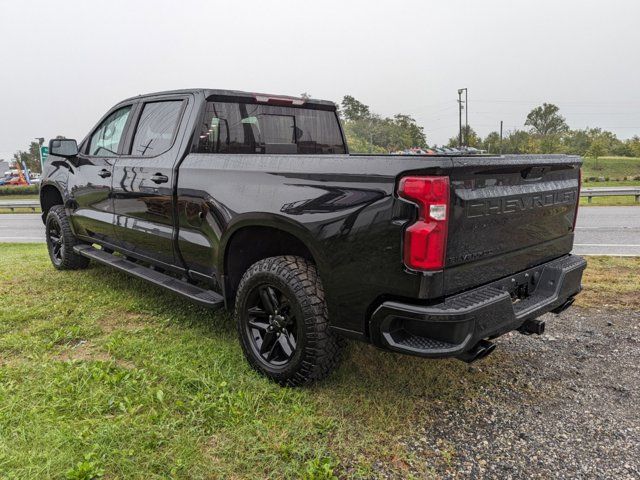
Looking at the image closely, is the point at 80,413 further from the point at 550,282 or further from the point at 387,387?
the point at 550,282

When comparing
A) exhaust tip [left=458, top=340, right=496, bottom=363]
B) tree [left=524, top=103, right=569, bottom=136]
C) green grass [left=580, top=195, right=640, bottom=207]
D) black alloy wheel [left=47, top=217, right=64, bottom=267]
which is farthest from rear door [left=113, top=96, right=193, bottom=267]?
tree [left=524, top=103, right=569, bottom=136]

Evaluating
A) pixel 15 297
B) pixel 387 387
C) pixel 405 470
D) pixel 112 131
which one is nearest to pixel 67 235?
pixel 15 297

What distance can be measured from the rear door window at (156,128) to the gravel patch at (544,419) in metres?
2.80

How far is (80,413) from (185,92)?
7.95 ft

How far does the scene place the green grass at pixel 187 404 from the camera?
2.37 meters

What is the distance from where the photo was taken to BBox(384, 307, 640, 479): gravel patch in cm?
240

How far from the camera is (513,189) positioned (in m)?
2.69

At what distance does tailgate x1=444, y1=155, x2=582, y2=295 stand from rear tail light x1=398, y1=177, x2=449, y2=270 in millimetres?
61

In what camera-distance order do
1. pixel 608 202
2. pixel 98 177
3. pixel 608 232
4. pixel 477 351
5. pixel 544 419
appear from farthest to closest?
pixel 608 202 → pixel 608 232 → pixel 98 177 → pixel 544 419 → pixel 477 351

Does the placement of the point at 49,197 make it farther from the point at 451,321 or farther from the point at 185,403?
the point at 451,321

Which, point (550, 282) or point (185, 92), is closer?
point (550, 282)

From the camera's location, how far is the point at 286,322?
300cm

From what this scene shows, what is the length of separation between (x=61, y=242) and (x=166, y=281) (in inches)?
98.5

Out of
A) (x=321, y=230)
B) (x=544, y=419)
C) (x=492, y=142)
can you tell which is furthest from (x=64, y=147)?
(x=492, y=142)
